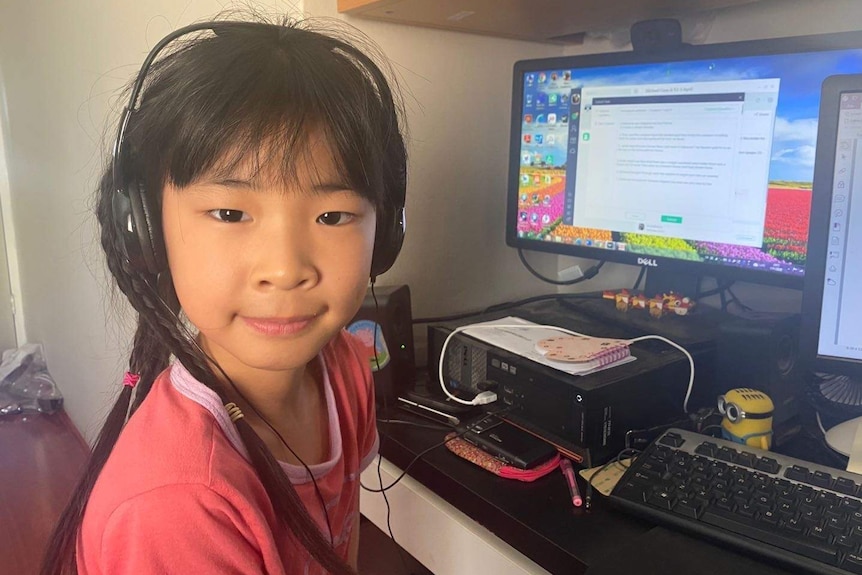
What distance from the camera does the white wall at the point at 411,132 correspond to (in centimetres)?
103

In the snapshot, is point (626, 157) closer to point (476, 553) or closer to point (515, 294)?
point (515, 294)

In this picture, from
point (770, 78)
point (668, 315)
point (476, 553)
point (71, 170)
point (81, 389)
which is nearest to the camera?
point (476, 553)

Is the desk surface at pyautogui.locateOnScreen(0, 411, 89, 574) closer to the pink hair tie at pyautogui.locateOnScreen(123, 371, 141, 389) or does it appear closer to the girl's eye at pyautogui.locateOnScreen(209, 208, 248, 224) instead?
the pink hair tie at pyautogui.locateOnScreen(123, 371, 141, 389)

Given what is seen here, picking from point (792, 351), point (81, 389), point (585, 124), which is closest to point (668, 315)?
point (792, 351)

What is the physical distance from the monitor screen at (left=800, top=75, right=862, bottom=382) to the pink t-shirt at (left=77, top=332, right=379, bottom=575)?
1.88 feet

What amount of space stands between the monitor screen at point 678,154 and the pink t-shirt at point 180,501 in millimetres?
629

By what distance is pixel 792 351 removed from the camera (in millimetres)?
844

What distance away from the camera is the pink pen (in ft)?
2.13

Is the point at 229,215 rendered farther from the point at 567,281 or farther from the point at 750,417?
the point at 567,281

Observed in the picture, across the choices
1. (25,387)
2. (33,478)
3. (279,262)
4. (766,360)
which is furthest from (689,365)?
(25,387)

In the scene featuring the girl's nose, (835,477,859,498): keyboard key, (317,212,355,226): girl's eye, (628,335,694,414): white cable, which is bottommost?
(835,477,859,498): keyboard key

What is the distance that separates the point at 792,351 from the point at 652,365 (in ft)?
0.68

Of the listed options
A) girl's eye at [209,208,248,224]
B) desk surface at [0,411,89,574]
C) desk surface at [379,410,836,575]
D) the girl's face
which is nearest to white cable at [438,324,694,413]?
desk surface at [379,410,836,575]

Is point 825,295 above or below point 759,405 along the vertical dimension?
above
